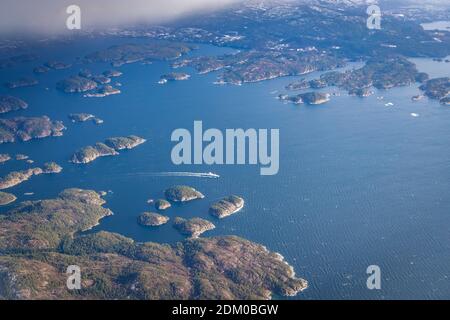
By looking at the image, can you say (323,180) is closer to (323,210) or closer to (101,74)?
(323,210)

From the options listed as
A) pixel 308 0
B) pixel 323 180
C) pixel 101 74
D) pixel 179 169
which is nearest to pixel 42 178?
pixel 179 169

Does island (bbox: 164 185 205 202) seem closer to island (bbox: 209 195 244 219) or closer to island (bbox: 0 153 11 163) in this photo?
island (bbox: 209 195 244 219)

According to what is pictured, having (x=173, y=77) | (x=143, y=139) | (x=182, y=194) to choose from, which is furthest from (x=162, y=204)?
(x=173, y=77)

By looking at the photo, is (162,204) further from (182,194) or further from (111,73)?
(111,73)

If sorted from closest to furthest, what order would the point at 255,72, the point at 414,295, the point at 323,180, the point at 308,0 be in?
the point at 414,295
the point at 323,180
the point at 255,72
the point at 308,0

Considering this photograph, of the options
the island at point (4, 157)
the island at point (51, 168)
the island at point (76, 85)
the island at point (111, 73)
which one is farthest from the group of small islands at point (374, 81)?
the island at point (4, 157)

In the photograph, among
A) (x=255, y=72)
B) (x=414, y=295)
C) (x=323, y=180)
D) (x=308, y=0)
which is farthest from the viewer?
Result: (x=308, y=0)
